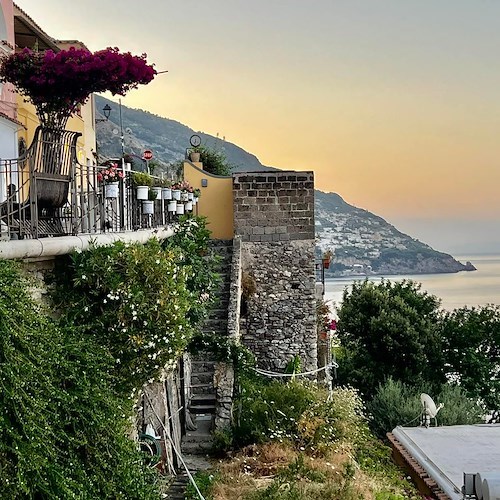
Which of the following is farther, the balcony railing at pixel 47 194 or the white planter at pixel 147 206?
the white planter at pixel 147 206

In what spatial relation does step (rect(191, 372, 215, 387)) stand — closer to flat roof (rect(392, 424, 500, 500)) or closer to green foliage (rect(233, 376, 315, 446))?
green foliage (rect(233, 376, 315, 446))

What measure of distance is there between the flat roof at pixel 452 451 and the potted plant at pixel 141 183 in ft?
19.7

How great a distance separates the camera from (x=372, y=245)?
150 ft

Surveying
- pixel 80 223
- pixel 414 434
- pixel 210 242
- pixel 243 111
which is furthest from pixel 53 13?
pixel 414 434

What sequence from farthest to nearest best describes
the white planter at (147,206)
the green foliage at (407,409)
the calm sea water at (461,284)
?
the calm sea water at (461,284) → the green foliage at (407,409) → the white planter at (147,206)

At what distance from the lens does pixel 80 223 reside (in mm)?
8047

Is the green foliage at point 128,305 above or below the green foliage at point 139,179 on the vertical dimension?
below

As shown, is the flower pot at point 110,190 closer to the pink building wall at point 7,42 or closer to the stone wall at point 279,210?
the pink building wall at point 7,42

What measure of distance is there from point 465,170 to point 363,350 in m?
8.63

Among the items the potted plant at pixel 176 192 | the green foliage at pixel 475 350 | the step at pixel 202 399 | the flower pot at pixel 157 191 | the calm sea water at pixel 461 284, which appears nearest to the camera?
the flower pot at pixel 157 191

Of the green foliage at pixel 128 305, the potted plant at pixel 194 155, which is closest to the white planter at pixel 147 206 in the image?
the green foliage at pixel 128 305

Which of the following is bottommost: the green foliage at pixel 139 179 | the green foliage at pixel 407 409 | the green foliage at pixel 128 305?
the green foliage at pixel 407 409

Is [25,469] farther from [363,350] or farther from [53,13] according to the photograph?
[53,13]

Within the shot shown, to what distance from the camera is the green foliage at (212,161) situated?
2039 centimetres
